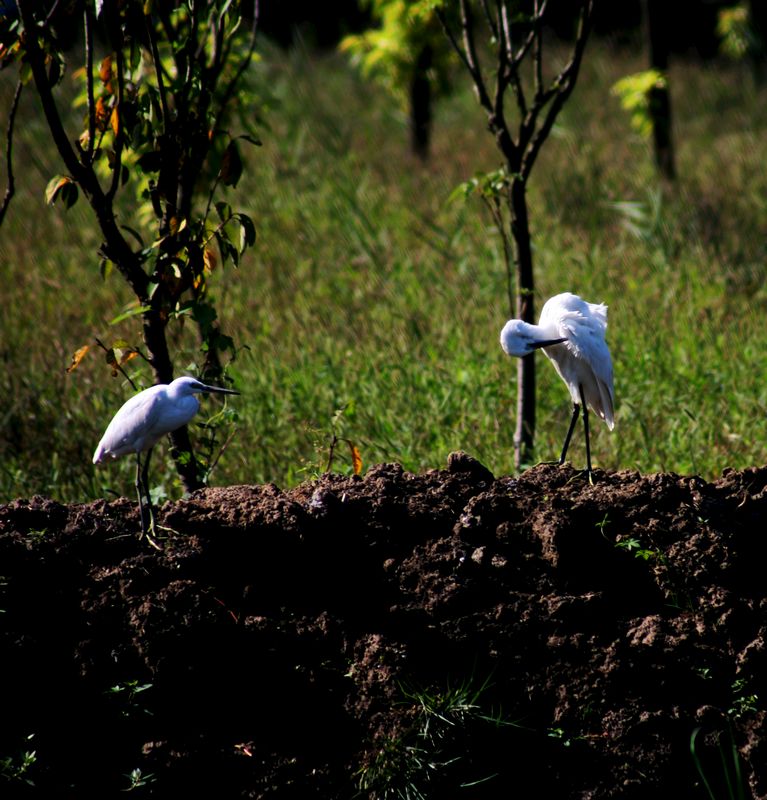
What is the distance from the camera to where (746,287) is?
6723 millimetres

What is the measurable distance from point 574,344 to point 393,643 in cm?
134

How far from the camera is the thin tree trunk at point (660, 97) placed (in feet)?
27.8

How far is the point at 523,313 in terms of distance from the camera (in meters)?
4.61

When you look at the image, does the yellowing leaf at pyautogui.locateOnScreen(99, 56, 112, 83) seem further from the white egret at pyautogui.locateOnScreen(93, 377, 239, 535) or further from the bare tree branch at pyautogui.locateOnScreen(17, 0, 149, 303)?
the white egret at pyautogui.locateOnScreen(93, 377, 239, 535)

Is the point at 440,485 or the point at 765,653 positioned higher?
the point at 440,485

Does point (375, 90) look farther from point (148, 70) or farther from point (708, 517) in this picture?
point (708, 517)

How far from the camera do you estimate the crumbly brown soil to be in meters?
2.88

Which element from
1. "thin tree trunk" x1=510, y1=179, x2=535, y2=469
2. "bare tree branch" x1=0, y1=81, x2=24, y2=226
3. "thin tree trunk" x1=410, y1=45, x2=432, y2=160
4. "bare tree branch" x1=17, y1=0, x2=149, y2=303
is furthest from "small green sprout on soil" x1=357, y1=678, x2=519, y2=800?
"thin tree trunk" x1=410, y1=45, x2=432, y2=160

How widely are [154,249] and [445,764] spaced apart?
2085 millimetres

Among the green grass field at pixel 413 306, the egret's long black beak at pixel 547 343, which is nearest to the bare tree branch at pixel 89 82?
the green grass field at pixel 413 306

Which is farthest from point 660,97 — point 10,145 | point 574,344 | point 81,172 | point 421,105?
point 10,145

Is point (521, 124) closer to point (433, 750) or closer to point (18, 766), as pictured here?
point (433, 750)

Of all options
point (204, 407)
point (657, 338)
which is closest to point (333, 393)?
point (204, 407)

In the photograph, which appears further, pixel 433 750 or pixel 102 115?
pixel 102 115
